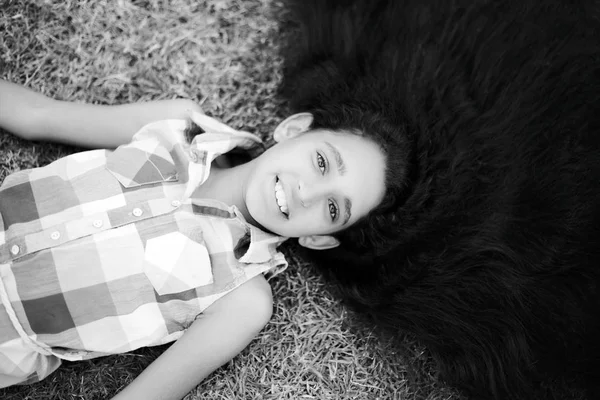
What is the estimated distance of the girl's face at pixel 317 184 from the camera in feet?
6.48

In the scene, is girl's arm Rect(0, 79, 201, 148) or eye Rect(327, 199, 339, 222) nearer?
eye Rect(327, 199, 339, 222)

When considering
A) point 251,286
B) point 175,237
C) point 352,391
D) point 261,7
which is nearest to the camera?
point 175,237

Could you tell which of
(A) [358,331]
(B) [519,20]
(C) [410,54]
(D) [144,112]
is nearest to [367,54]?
(C) [410,54]

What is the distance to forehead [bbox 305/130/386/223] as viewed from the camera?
199cm

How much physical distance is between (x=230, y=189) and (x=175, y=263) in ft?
1.21

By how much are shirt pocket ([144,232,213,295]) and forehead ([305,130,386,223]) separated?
1.90 feet

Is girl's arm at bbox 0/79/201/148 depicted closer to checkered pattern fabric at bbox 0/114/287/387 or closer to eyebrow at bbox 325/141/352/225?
checkered pattern fabric at bbox 0/114/287/387

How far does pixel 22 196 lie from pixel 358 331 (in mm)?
1457

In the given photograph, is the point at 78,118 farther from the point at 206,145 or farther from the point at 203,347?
the point at 203,347

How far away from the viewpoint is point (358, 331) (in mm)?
2488

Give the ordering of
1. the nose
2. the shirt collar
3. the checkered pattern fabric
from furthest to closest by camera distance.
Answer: the shirt collar, the checkered pattern fabric, the nose

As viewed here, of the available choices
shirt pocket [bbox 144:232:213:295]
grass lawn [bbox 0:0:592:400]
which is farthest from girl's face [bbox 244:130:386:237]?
grass lawn [bbox 0:0:592:400]

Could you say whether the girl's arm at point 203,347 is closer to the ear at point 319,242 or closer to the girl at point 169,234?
the girl at point 169,234

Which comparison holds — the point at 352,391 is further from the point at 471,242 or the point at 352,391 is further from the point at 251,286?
the point at 471,242
